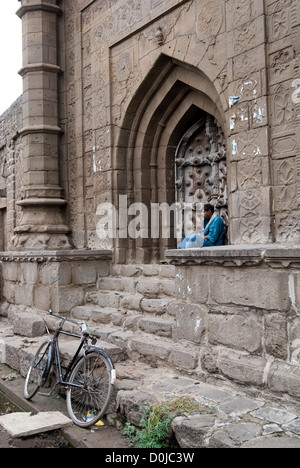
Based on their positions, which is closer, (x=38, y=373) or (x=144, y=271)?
(x=38, y=373)

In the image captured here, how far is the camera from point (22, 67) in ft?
29.4

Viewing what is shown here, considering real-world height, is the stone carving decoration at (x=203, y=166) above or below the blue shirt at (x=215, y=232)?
above

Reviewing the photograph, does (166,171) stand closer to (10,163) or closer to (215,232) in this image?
(215,232)

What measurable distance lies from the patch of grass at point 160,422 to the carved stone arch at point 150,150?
4238 millimetres

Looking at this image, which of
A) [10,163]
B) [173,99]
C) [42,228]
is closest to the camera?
[173,99]

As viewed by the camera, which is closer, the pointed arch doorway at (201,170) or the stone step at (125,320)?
the stone step at (125,320)

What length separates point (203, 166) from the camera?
7590 millimetres

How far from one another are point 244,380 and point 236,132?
322cm

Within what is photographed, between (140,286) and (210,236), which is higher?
(210,236)

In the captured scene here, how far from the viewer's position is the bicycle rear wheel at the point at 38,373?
469 cm

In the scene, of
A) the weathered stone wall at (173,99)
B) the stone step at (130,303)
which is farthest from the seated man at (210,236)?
the stone step at (130,303)

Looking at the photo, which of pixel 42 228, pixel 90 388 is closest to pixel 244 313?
pixel 90 388

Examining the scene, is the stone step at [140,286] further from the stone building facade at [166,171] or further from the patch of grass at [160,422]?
the patch of grass at [160,422]

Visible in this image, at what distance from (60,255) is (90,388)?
123 inches
